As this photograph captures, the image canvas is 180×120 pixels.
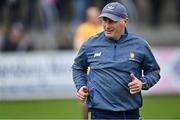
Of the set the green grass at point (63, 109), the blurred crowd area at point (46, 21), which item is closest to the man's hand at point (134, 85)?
the green grass at point (63, 109)

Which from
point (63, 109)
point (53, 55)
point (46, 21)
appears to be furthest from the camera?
point (46, 21)

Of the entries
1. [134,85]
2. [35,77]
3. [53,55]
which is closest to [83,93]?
[134,85]

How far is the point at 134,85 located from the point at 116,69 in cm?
31

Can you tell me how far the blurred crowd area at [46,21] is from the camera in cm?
1977

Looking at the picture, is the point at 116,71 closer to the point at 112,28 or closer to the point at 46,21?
the point at 112,28

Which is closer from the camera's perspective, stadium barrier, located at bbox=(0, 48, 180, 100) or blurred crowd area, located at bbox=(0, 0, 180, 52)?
stadium barrier, located at bbox=(0, 48, 180, 100)

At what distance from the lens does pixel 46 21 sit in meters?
19.9

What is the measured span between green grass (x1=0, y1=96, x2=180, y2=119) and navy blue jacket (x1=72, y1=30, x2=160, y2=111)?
7150 millimetres

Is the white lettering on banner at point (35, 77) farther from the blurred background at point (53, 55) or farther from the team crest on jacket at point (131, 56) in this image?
the team crest on jacket at point (131, 56)

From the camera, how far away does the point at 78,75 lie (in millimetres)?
9047

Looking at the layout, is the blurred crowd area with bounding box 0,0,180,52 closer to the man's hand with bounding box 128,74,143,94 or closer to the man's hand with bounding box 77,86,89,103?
the man's hand with bounding box 77,86,89,103

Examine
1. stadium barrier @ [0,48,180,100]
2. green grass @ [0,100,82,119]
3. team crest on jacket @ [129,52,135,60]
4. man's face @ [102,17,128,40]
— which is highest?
man's face @ [102,17,128,40]

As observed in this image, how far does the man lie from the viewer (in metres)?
8.67

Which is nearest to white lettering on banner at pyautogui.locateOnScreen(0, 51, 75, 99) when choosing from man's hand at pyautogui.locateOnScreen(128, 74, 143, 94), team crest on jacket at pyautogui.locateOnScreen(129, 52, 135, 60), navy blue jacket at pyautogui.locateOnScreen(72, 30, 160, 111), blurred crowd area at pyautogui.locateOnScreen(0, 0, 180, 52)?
blurred crowd area at pyautogui.locateOnScreen(0, 0, 180, 52)
